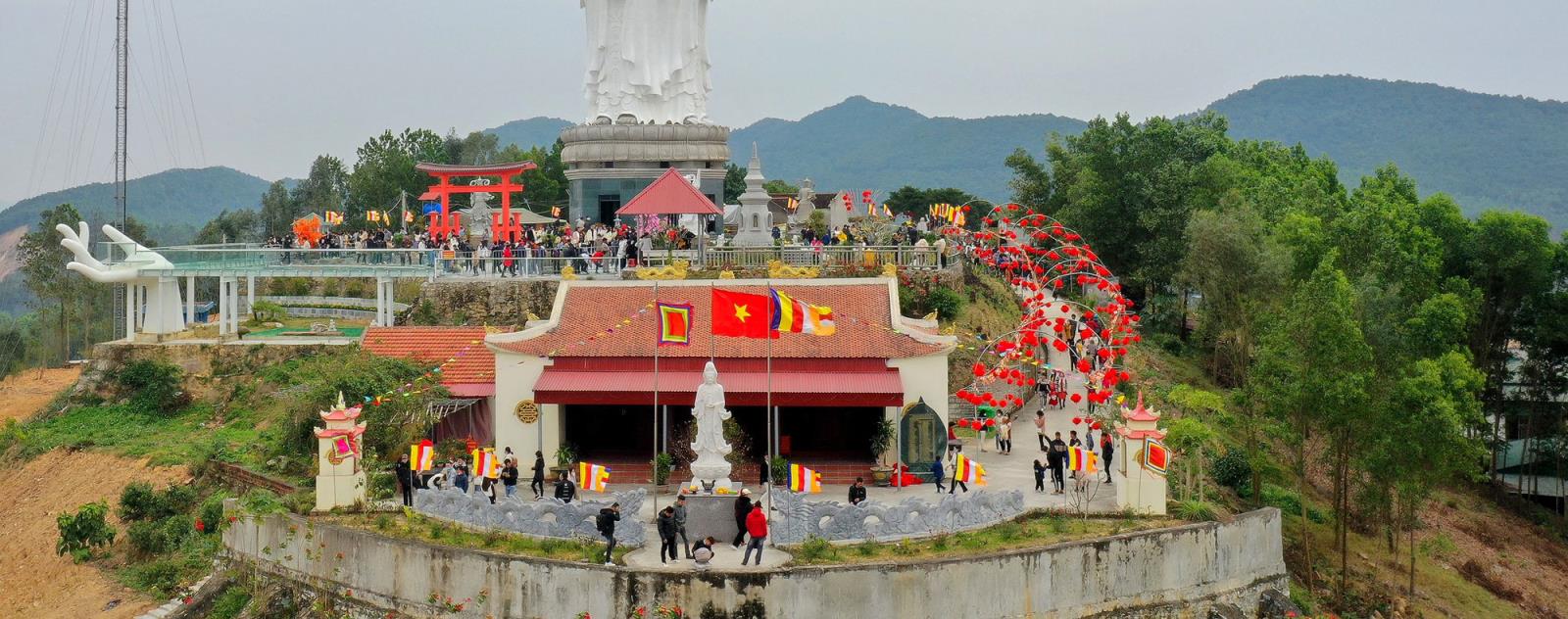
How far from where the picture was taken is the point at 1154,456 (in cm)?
2831

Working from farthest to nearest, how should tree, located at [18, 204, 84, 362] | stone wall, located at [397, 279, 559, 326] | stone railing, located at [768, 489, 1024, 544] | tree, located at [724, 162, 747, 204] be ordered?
tree, located at [724, 162, 747, 204] < tree, located at [18, 204, 84, 362] < stone wall, located at [397, 279, 559, 326] < stone railing, located at [768, 489, 1024, 544]

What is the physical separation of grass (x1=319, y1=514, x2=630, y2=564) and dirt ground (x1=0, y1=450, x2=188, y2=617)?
203 inches

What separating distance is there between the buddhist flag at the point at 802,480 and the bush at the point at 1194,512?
686 centimetres

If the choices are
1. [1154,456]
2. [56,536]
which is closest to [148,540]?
[56,536]

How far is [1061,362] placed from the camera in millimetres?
43625

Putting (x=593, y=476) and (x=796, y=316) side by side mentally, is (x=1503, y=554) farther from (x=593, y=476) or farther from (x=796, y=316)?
(x=593, y=476)

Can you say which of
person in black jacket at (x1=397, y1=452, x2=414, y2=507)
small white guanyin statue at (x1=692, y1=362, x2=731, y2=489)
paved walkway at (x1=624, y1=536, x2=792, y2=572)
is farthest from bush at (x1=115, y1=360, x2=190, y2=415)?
paved walkway at (x1=624, y1=536, x2=792, y2=572)

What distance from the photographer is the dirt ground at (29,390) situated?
1957 inches

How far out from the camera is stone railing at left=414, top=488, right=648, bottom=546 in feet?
87.3

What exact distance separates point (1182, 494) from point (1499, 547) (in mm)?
17263

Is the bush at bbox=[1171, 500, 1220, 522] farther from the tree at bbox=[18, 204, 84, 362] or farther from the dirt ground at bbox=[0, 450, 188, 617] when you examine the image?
the tree at bbox=[18, 204, 84, 362]

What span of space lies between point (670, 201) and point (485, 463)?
13.4 metres

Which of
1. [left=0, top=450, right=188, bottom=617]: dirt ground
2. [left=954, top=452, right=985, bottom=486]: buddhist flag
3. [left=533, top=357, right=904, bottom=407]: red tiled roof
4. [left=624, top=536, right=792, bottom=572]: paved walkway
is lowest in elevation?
[left=0, top=450, right=188, bottom=617]: dirt ground

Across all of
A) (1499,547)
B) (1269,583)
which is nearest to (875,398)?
(1269,583)
